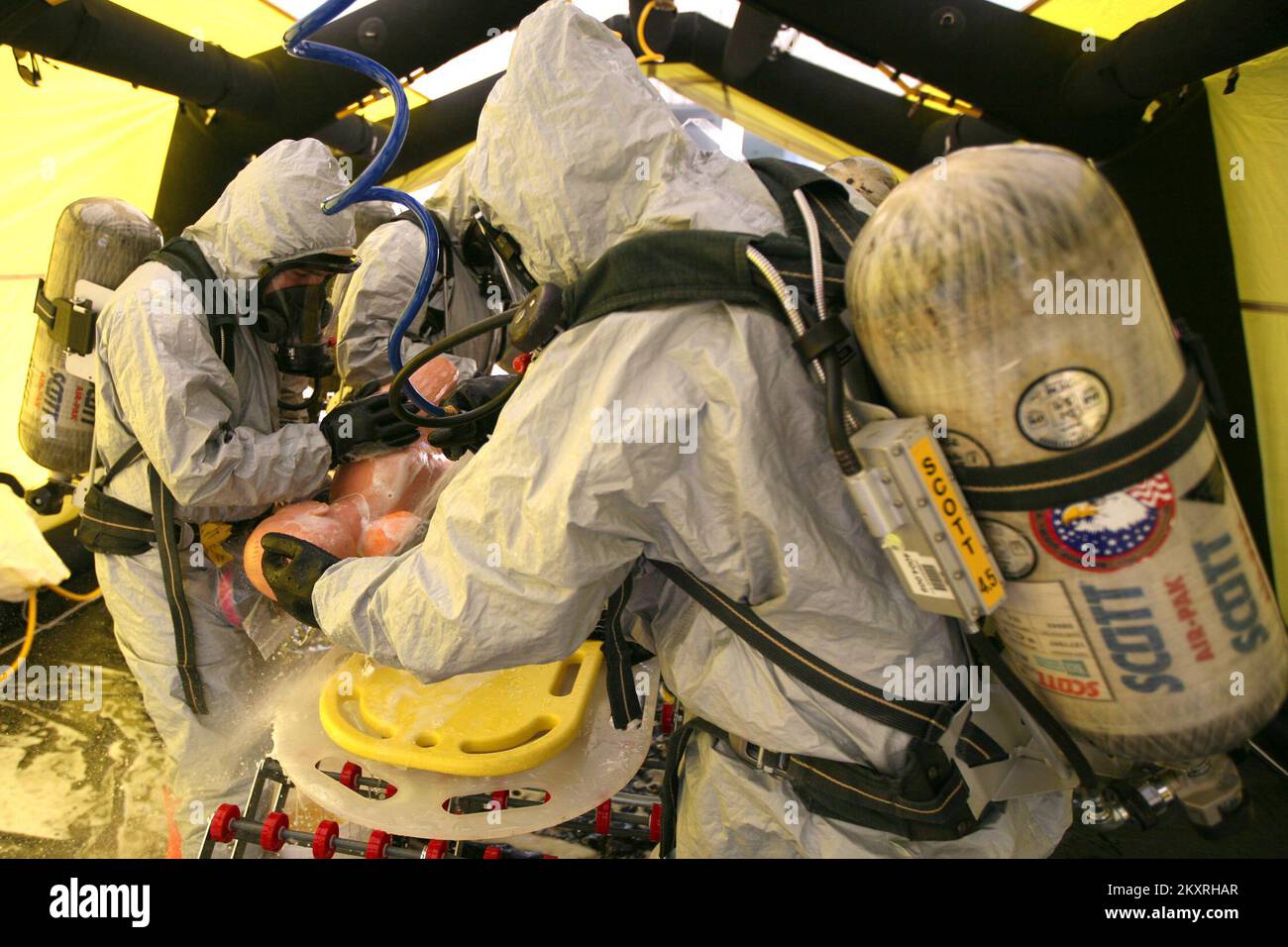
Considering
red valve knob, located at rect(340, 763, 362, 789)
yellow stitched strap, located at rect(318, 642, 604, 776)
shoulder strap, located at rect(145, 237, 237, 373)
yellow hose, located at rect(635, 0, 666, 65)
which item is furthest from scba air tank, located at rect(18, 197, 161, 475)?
yellow hose, located at rect(635, 0, 666, 65)

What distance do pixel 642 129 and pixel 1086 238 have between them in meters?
0.63

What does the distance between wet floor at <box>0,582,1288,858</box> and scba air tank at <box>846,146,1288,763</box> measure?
150 centimetres

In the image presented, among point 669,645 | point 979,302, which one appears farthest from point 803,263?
point 669,645

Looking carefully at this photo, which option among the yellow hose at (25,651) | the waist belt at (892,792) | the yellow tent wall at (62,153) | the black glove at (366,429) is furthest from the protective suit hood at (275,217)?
the yellow hose at (25,651)

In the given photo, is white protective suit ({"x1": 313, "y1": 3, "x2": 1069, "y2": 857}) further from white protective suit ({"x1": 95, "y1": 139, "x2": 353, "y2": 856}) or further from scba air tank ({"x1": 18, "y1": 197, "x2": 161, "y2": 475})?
scba air tank ({"x1": 18, "y1": 197, "x2": 161, "y2": 475})

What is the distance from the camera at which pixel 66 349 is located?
2.37m

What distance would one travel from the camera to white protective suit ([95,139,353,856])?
195 cm

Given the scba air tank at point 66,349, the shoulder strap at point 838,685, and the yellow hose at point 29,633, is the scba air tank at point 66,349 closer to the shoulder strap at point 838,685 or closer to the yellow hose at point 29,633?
the yellow hose at point 29,633

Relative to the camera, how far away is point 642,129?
3.73 feet

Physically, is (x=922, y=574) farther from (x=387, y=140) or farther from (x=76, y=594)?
(x=76, y=594)

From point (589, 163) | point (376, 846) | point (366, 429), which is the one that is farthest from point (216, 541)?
point (589, 163)

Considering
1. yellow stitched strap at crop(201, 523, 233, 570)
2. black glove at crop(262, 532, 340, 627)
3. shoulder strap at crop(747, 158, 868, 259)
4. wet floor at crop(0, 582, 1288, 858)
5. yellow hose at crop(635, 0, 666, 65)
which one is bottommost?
wet floor at crop(0, 582, 1288, 858)

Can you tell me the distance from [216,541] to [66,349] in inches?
31.1
